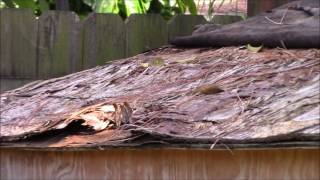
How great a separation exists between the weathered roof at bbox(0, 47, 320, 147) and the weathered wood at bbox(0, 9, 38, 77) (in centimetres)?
72

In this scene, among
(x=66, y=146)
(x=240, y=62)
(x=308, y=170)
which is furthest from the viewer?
(x=240, y=62)

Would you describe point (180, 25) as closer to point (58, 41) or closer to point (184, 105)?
point (58, 41)

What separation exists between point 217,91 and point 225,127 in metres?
0.32

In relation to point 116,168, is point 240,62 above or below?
above

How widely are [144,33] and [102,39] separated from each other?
9.6 inches

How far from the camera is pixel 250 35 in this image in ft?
Result: 9.60

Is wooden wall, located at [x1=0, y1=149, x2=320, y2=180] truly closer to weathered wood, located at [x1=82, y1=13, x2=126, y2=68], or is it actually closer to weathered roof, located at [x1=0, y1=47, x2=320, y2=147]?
weathered roof, located at [x1=0, y1=47, x2=320, y2=147]

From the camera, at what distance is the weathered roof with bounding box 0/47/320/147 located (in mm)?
2047

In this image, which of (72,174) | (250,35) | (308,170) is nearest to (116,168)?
(72,174)

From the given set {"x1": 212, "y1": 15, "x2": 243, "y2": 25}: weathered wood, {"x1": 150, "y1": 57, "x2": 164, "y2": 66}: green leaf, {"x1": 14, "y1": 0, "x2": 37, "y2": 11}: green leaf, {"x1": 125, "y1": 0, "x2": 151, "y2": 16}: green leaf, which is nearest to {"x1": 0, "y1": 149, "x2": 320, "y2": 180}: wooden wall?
{"x1": 150, "y1": 57, "x2": 164, "y2": 66}: green leaf

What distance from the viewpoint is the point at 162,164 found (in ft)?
7.51

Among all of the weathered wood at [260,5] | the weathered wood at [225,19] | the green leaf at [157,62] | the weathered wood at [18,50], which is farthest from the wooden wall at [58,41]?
the green leaf at [157,62]

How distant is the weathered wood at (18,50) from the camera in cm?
378

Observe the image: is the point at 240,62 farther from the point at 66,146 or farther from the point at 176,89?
the point at 66,146
